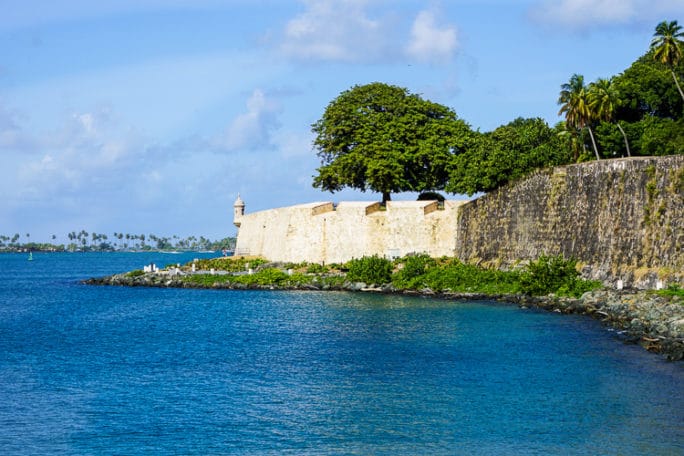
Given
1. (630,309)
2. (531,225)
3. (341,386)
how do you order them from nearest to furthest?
1. (341,386)
2. (630,309)
3. (531,225)

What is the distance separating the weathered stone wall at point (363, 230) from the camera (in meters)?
66.4

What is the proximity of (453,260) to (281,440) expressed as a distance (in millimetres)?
43815

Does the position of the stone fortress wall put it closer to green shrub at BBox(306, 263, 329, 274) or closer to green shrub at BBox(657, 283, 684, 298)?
green shrub at BBox(657, 283, 684, 298)

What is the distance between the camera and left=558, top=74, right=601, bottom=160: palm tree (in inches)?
2429

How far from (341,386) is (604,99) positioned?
133 feet

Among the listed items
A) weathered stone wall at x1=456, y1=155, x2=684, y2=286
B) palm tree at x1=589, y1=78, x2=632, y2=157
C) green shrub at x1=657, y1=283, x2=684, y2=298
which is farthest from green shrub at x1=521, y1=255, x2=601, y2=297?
palm tree at x1=589, y1=78, x2=632, y2=157

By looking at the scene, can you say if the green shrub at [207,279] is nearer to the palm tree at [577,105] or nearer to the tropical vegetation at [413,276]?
the tropical vegetation at [413,276]

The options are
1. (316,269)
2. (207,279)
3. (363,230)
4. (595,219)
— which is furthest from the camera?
(207,279)

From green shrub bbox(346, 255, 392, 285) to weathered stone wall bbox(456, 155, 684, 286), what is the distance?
6556mm

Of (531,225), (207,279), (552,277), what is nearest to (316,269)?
(207,279)

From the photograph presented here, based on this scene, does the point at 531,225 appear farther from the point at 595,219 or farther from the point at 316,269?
the point at 316,269

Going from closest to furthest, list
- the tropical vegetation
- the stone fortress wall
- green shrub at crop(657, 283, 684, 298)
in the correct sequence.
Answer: green shrub at crop(657, 283, 684, 298) < the stone fortress wall < the tropical vegetation

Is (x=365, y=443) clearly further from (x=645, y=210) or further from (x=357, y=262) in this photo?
(x=357, y=262)

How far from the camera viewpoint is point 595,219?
49.5 m
